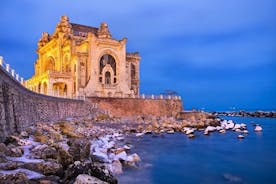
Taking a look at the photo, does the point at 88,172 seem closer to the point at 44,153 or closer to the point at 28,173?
the point at 28,173

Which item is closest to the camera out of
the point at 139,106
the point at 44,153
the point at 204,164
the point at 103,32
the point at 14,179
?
the point at 14,179

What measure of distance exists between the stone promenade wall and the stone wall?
1031 centimetres

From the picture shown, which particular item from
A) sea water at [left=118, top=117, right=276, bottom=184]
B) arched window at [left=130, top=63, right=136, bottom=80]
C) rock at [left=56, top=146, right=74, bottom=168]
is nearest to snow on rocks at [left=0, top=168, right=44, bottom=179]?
rock at [left=56, top=146, right=74, bottom=168]

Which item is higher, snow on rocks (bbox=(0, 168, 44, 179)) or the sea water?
snow on rocks (bbox=(0, 168, 44, 179))

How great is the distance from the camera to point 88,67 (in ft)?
156

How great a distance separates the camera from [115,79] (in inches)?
1961

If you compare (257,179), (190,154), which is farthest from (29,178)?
(190,154)

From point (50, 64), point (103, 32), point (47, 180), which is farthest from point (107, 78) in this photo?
point (47, 180)

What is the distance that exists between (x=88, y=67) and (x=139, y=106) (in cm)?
1035

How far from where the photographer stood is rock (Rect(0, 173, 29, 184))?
6.93 meters

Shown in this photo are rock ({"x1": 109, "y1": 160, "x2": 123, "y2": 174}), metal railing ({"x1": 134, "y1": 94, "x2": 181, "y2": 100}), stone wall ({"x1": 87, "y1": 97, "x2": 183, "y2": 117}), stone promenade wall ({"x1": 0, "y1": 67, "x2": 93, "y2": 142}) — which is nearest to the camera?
rock ({"x1": 109, "y1": 160, "x2": 123, "y2": 174})

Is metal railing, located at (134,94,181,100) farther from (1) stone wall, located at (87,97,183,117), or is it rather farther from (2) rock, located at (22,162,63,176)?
(2) rock, located at (22,162,63,176)

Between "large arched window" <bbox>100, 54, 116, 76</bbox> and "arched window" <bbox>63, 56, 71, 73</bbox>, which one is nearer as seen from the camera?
"large arched window" <bbox>100, 54, 116, 76</bbox>

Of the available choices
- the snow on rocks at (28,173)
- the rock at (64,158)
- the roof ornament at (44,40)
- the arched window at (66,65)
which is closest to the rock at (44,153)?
the rock at (64,158)
